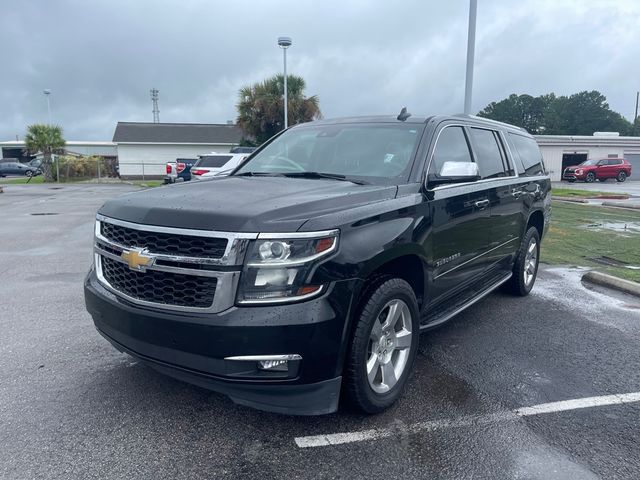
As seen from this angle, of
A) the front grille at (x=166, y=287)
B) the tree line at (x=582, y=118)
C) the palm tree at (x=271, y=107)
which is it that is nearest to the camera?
the front grille at (x=166, y=287)

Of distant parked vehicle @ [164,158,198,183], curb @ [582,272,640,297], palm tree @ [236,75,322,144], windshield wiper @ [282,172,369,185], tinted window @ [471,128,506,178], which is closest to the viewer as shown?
windshield wiper @ [282,172,369,185]

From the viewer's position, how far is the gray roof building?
41.8 m

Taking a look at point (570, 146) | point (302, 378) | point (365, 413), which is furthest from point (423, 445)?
point (570, 146)

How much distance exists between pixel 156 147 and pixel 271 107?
573 inches

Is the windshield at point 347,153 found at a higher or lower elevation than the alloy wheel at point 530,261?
higher

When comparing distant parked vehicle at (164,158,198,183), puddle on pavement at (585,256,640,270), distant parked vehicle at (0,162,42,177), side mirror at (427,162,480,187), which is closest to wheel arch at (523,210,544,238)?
puddle on pavement at (585,256,640,270)

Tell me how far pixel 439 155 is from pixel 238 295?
2218 millimetres

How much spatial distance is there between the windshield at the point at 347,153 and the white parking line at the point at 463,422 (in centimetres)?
169

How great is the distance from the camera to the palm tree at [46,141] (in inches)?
1337

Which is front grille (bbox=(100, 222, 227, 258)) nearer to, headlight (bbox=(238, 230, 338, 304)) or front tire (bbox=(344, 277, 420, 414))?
headlight (bbox=(238, 230, 338, 304))

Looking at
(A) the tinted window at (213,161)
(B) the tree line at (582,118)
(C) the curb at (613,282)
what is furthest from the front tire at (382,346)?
(B) the tree line at (582,118)

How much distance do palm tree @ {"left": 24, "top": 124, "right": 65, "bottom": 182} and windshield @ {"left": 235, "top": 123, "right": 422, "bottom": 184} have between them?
3472cm

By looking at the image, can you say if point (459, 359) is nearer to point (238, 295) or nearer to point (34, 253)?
point (238, 295)

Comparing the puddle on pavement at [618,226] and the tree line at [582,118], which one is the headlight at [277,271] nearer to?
the puddle on pavement at [618,226]
